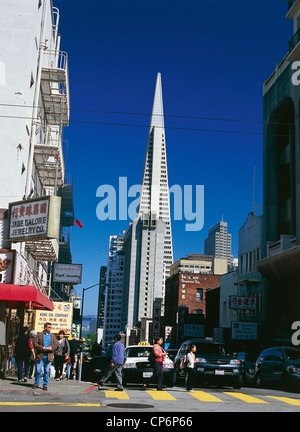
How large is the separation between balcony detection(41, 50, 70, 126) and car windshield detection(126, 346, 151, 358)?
11.6 meters

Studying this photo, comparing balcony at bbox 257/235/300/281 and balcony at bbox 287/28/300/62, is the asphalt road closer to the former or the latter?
balcony at bbox 257/235/300/281

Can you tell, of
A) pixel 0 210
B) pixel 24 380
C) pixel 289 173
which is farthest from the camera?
pixel 289 173

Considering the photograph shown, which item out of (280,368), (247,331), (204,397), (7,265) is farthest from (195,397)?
(247,331)

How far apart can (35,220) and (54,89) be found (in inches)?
407

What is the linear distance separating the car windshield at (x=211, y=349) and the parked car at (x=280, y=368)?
2109 millimetres

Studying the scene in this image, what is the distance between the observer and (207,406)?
11.8m

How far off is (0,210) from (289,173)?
24129 millimetres

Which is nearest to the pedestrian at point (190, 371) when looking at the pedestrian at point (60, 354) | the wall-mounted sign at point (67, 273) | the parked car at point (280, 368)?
the parked car at point (280, 368)

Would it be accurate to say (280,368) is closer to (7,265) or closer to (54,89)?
(7,265)

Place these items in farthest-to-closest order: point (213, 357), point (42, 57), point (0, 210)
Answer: point (42, 57) < point (0, 210) < point (213, 357)

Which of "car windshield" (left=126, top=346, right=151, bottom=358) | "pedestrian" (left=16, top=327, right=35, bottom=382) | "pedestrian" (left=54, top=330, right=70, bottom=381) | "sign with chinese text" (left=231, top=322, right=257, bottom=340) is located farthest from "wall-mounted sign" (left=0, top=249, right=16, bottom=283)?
"sign with chinese text" (left=231, top=322, right=257, bottom=340)

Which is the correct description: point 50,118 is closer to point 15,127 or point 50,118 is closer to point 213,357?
point 15,127

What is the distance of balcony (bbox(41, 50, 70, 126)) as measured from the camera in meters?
25.5

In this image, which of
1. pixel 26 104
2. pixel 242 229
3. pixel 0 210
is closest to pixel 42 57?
pixel 26 104
